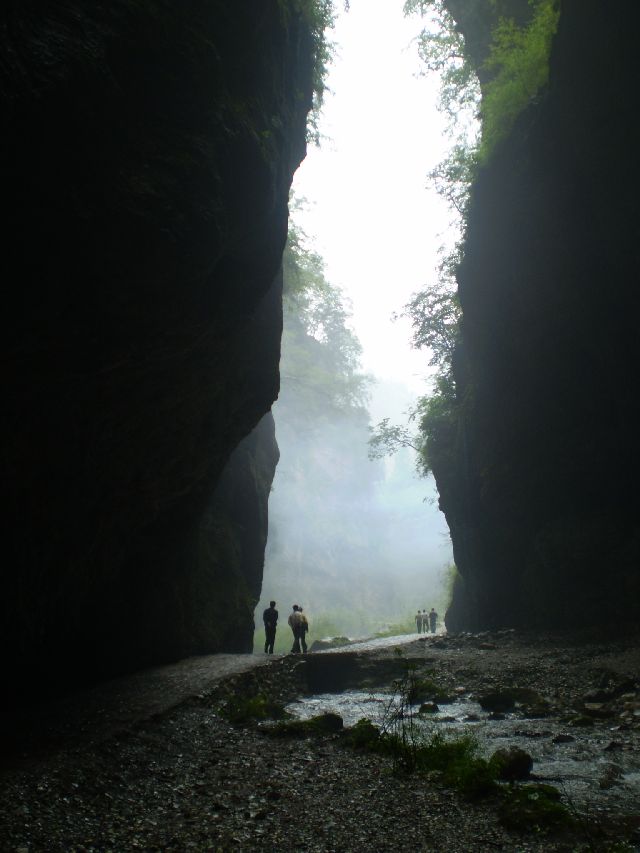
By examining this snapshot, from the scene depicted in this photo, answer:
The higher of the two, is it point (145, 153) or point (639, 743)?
point (145, 153)

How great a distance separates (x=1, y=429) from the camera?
6949 mm

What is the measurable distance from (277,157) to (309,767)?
414 inches

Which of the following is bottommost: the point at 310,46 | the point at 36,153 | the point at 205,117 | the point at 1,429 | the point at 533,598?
the point at 533,598

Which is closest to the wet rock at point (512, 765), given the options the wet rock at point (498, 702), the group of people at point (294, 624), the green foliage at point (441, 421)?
the wet rock at point (498, 702)

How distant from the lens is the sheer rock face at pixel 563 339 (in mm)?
13180

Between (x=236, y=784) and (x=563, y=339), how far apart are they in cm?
1570

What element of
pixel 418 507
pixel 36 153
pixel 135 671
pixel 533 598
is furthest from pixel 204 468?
pixel 418 507

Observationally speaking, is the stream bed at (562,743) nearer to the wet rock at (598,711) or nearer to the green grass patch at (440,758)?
the wet rock at (598,711)

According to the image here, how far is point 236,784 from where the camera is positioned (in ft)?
17.6

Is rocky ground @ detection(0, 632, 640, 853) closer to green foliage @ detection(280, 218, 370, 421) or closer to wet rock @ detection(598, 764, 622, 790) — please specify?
wet rock @ detection(598, 764, 622, 790)

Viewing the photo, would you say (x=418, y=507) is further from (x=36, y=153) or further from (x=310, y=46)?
(x=36, y=153)

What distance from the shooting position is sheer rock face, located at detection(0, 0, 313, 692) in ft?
19.7

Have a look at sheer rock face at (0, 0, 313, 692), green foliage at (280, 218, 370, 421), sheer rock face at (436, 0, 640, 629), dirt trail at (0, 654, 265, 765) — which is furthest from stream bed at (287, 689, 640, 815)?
green foliage at (280, 218, 370, 421)

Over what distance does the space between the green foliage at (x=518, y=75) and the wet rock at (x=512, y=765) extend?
18.5 metres
